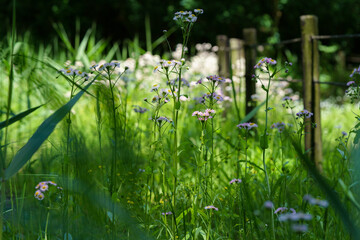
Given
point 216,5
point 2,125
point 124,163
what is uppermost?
point 216,5

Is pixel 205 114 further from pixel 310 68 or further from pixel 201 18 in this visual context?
pixel 201 18

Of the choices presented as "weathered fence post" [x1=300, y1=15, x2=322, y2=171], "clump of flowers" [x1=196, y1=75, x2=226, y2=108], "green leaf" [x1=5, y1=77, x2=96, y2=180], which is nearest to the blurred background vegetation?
"weathered fence post" [x1=300, y1=15, x2=322, y2=171]

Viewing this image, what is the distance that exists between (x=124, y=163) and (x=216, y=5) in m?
8.79

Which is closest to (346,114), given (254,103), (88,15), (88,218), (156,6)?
(254,103)

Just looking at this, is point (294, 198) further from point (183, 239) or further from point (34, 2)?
point (34, 2)

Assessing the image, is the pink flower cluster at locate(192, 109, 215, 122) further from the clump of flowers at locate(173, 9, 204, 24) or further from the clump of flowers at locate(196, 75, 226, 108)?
the clump of flowers at locate(173, 9, 204, 24)

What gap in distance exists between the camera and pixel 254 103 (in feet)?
10.9

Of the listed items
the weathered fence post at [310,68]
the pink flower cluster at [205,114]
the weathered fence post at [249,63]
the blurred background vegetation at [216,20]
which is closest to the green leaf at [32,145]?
the pink flower cluster at [205,114]

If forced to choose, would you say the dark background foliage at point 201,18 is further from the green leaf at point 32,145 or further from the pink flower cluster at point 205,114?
the green leaf at point 32,145

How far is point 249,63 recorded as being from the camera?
3756 mm

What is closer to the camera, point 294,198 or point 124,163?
point 124,163

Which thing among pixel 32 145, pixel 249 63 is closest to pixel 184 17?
pixel 32 145

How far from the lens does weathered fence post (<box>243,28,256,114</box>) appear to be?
352 centimetres

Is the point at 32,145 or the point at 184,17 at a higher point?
the point at 184,17
